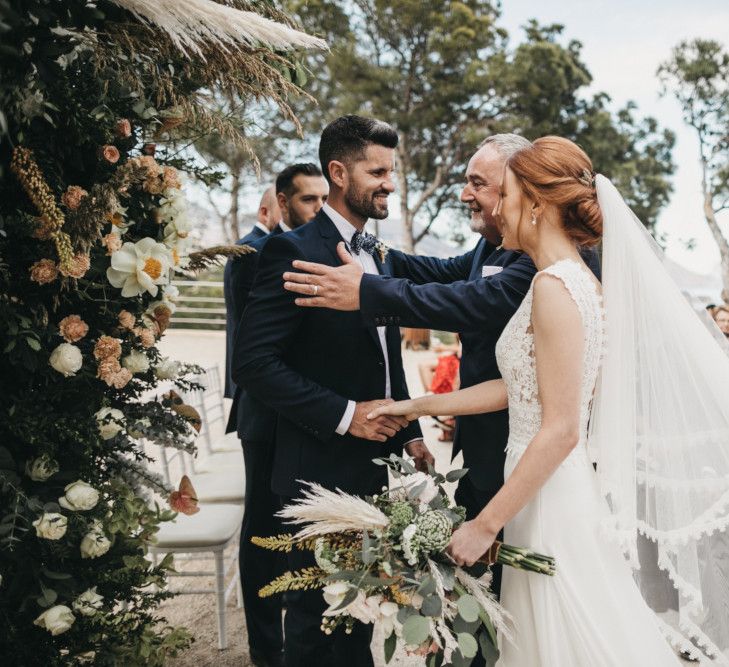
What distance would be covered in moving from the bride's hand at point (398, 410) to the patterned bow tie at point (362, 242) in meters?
0.63

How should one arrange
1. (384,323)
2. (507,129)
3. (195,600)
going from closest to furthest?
1. (384,323)
2. (195,600)
3. (507,129)

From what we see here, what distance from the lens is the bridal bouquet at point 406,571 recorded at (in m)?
1.59

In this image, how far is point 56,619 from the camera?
63.4 inches

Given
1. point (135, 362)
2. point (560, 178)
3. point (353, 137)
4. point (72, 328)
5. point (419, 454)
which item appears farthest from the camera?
point (419, 454)

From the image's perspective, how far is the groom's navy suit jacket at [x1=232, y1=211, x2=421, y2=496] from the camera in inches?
87.1

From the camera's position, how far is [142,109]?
1757 mm

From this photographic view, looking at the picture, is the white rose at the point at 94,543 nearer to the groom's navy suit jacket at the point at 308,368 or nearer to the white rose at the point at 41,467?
the white rose at the point at 41,467

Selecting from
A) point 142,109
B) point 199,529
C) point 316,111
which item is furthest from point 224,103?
point 316,111

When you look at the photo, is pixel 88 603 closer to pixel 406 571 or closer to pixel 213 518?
pixel 406 571

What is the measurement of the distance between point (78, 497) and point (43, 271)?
57 cm

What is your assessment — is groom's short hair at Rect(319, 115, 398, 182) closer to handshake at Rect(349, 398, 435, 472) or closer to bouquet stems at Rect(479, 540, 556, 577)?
handshake at Rect(349, 398, 435, 472)

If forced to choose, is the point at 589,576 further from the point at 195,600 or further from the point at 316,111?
the point at 316,111

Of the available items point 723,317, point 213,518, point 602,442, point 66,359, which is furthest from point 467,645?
point 723,317

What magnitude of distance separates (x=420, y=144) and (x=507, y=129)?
3292 mm
